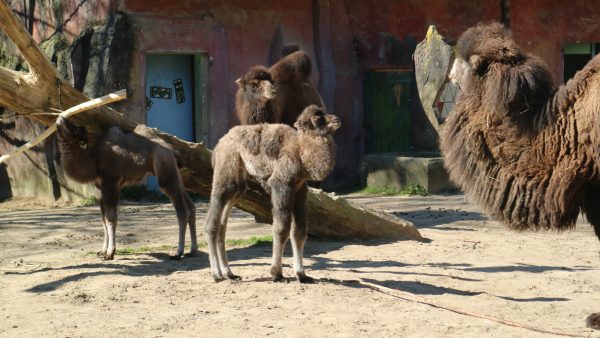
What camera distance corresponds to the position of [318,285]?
6863 mm

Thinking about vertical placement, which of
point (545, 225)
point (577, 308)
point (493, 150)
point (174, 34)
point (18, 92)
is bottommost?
point (577, 308)

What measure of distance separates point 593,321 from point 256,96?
4.88 m

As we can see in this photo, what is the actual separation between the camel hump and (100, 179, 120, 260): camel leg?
3059mm

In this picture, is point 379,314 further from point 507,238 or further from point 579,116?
point 507,238

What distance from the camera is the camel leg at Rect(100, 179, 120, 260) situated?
27.1ft

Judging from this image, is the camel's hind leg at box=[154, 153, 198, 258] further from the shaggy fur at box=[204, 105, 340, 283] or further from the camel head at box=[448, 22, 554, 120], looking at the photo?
the camel head at box=[448, 22, 554, 120]

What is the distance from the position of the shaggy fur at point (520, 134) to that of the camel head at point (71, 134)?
13.7 feet

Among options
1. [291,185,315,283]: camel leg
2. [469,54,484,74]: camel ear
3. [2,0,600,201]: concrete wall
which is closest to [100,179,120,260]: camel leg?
[291,185,315,283]: camel leg

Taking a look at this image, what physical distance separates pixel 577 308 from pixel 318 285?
6.46ft

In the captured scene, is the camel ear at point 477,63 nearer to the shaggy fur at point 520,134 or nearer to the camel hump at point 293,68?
the shaggy fur at point 520,134

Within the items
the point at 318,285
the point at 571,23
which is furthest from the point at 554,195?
the point at 571,23

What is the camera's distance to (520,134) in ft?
16.5

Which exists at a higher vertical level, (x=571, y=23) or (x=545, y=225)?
(x=571, y=23)

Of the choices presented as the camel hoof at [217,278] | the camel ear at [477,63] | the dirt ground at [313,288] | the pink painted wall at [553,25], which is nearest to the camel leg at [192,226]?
the dirt ground at [313,288]
